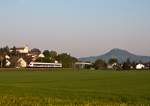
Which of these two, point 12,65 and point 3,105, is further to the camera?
point 12,65

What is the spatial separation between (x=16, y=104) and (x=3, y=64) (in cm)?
17376

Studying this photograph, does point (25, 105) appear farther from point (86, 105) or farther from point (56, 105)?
point (86, 105)

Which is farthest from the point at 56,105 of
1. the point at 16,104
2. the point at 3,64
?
the point at 3,64

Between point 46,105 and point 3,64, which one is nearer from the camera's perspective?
point 46,105

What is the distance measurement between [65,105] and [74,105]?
42 cm

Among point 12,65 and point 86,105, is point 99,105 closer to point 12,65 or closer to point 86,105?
point 86,105

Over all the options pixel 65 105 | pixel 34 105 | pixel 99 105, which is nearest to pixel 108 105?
pixel 99 105

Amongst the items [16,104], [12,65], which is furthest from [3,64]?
[16,104]

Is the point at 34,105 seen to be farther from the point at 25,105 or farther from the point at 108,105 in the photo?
the point at 108,105

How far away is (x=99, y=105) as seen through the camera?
19281 mm

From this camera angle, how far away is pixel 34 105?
731 inches

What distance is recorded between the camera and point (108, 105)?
19.1m

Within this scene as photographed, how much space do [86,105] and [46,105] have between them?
1.79m

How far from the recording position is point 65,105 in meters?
19.0
